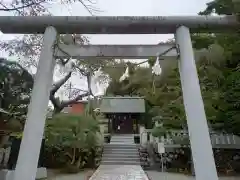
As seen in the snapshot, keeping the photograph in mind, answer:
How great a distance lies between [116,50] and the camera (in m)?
4.55

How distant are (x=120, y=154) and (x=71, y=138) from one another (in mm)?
4740

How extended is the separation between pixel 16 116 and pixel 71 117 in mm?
6851

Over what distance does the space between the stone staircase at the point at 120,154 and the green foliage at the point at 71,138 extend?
1.62m

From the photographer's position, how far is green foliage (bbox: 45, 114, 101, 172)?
13148 mm

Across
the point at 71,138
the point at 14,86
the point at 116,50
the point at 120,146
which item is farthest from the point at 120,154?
the point at 116,50

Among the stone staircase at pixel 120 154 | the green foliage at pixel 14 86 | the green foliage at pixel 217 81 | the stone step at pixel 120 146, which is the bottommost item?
the stone staircase at pixel 120 154

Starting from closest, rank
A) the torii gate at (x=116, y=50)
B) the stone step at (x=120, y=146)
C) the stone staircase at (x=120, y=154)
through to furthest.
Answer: the torii gate at (x=116, y=50)
the stone staircase at (x=120, y=154)
the stone step at (x=120, y=146)

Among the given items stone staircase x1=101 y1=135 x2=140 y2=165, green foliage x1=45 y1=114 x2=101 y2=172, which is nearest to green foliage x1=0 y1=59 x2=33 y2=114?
green foliage x1=45 y1=114 x2=101 y2=172

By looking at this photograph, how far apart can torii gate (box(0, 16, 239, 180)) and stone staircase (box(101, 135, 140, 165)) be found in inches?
484

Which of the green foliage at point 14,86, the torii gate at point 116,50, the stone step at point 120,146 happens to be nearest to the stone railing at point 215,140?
the stone step at point 120,146

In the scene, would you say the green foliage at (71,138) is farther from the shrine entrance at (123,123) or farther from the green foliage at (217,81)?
the shrine entrance at (123,123)

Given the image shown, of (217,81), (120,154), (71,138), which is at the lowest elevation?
(120,154)

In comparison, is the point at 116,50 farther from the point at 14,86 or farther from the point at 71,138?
the point at 71,138

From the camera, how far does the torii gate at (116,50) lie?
3637 millimetres
